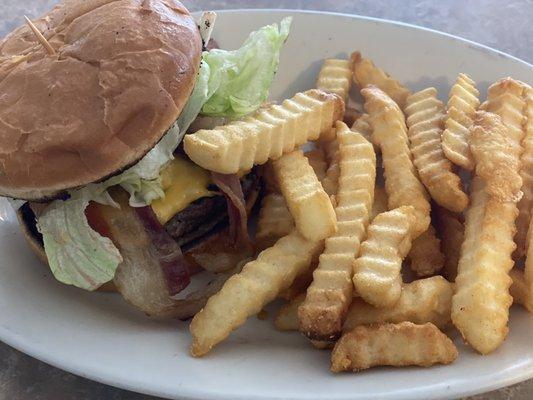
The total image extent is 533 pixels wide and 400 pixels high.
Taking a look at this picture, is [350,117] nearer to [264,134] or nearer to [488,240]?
[264,134]

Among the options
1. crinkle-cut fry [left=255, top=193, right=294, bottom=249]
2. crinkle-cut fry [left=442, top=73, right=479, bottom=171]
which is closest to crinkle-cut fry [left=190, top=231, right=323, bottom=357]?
crinkle-cut fry [left=255, top=193, right=294, bottom=249]

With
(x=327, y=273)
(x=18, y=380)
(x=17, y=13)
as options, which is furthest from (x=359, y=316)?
(x=17, y=13)

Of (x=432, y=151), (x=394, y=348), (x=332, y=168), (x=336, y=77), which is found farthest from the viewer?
(x=336, y=77)

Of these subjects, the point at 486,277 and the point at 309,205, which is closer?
the point at 486,277

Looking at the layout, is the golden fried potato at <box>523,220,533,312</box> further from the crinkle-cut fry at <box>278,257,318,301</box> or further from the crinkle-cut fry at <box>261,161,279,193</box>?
the crinkle-cut fry at <box>261,161,279,193</box>

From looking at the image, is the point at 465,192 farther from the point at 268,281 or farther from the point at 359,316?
the point at 268,281

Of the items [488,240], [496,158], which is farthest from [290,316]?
[496,158]

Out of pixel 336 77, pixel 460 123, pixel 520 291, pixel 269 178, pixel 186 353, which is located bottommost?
pixel 186 353
